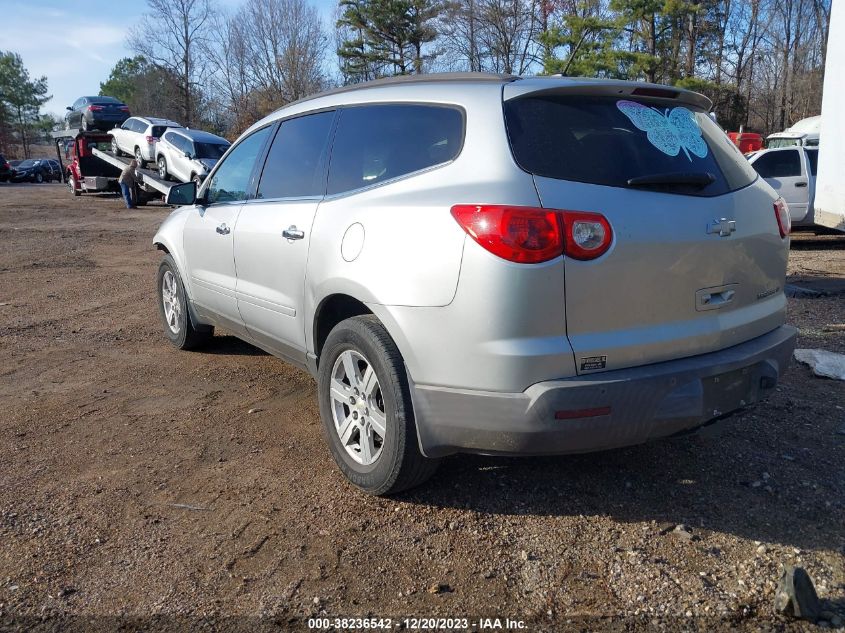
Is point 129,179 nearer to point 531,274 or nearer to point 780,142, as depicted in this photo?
point 780,142

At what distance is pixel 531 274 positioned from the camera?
2.70 meters

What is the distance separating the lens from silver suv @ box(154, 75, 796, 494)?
275 cm

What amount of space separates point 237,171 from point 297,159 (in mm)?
947

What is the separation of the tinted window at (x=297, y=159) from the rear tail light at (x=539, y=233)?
4.74 feet

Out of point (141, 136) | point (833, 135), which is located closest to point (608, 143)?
point (833, 135)

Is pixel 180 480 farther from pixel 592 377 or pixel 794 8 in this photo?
pixel 794 8

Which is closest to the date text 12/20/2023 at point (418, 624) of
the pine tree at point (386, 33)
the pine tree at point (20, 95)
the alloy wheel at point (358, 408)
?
the alloy wheel at point (358, 408)

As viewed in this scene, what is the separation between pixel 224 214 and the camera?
4961 millimetres

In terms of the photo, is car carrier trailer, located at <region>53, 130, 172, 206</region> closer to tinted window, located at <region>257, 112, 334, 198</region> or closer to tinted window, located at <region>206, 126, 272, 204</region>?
tinted window, located at <region>206, 126, 272, 204</region>

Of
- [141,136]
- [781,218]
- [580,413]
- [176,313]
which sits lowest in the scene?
[176,313]

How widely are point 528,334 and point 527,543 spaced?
0.94 m

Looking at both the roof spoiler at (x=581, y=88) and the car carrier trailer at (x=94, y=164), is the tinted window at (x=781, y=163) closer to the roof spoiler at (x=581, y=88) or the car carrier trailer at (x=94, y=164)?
the roof spoiler at (x=581, y=88)

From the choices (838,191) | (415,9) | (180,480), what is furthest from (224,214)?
(415,9)

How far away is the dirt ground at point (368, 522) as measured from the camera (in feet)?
8.67
